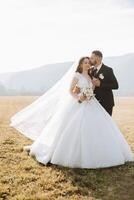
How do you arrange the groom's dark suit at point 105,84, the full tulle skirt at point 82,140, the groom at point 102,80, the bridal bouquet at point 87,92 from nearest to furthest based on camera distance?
the full tulle skirt at point 82,140 < the bridal bouquet at point 87,92 < the groom at point 102,80 < the groom's dark suit at point 105,84

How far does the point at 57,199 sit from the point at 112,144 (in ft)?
10.6

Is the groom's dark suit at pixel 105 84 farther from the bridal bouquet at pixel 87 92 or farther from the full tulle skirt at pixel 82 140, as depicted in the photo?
the full tulle skirt at pixel 82 140

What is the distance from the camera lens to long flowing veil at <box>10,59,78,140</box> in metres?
12.2

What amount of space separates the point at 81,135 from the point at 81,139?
115 millimetres

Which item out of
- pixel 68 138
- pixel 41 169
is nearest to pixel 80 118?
pixel 68 138

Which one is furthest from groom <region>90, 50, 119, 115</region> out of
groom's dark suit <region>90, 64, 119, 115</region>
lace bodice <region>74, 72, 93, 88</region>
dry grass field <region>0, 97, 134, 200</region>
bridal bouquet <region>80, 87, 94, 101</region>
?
dry grass field <region>0, 97, 134, 200</region>

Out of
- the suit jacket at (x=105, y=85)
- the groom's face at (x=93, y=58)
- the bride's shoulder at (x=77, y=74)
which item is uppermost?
the groom's face at (x=93, y=58)

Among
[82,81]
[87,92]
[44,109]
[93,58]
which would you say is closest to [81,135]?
[87,92]

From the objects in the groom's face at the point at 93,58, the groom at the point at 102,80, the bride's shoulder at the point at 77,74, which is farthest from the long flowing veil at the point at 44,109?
the bride's shoulder at the point at 77,74

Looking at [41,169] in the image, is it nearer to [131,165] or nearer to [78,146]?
[78,146]

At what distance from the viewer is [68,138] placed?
10508 mm

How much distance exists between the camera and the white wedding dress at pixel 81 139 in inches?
408

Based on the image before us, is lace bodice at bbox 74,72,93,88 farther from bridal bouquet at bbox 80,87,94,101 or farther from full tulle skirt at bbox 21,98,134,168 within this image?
full tulle skirt at bbox 21,98,134,168

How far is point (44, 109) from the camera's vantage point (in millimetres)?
12453
